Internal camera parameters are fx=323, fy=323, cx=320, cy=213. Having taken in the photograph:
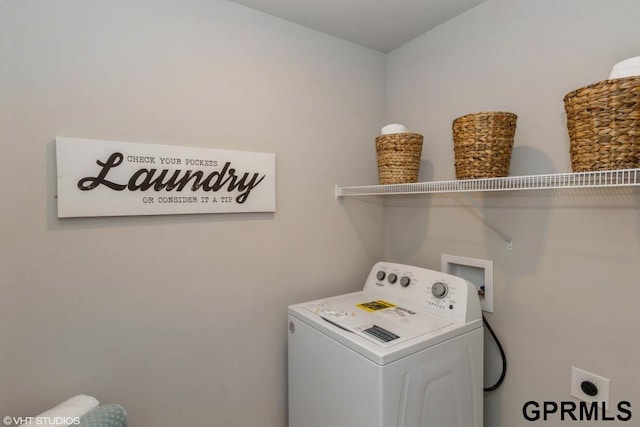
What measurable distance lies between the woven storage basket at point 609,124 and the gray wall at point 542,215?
1.05 feet

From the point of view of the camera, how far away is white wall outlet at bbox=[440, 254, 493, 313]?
1437 mm

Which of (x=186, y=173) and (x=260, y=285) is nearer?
(x=186, y=173)

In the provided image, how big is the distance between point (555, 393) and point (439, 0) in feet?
5.56

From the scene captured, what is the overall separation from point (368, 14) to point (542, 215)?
1190 mm

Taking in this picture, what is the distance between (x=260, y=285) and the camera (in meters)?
1.54

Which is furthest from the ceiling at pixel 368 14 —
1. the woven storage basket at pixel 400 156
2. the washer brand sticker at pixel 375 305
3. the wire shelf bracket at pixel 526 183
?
the washer brand sticker at pixel 375 305

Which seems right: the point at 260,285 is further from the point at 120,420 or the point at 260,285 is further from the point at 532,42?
the point at 532,42

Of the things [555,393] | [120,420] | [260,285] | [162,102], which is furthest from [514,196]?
[120,420]

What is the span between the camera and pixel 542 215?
127cm

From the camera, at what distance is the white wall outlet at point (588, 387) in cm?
111

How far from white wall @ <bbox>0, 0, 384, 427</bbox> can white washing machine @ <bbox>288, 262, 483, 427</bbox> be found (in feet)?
0.93

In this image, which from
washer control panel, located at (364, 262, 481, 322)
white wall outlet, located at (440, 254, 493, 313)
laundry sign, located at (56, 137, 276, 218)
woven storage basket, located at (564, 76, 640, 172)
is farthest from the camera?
white wall outlet, located at (440, 254, 493, 313)
